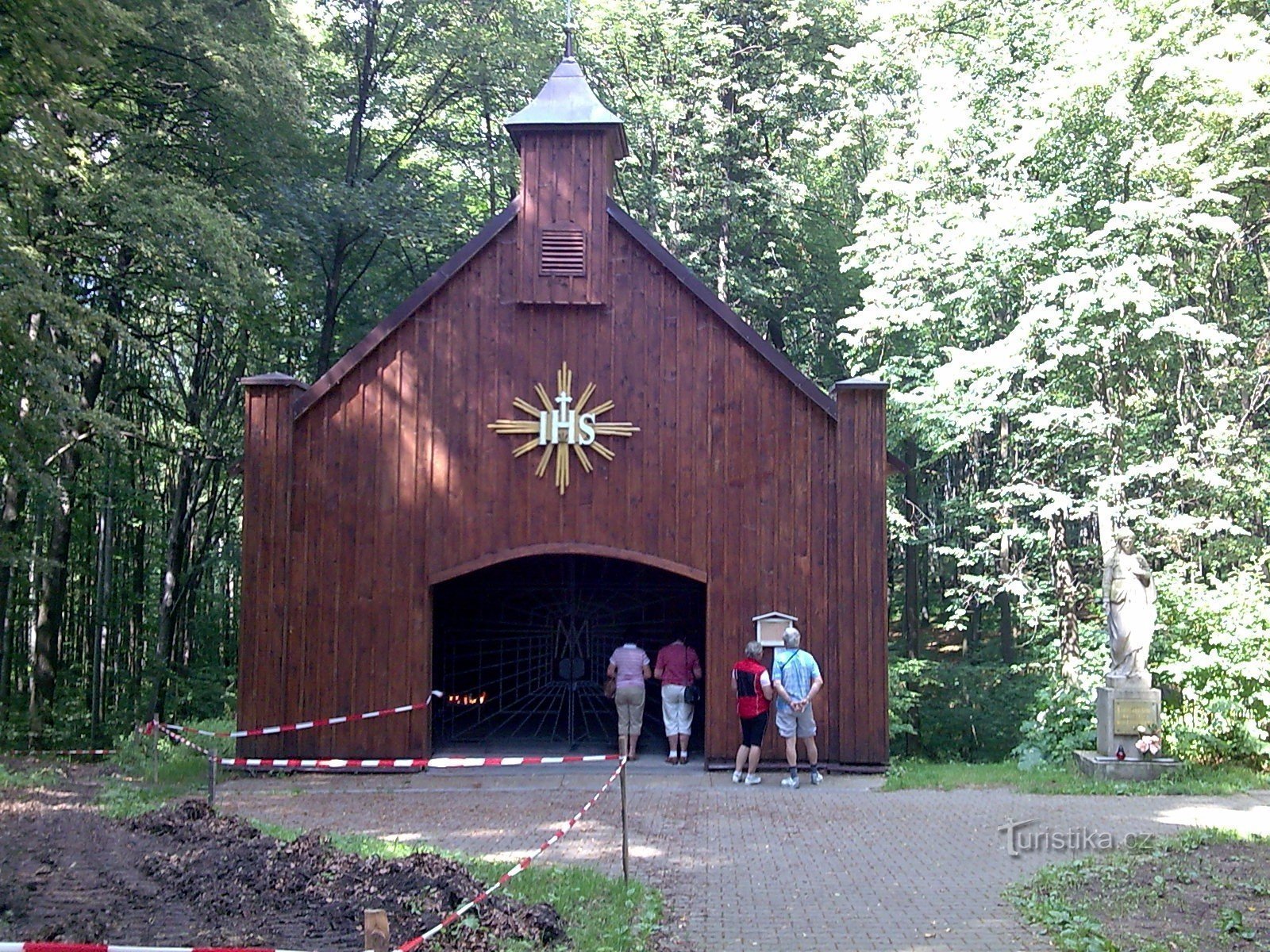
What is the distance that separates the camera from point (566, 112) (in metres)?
14.3

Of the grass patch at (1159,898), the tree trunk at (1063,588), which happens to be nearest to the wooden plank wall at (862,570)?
the grass patch at (1159,898)

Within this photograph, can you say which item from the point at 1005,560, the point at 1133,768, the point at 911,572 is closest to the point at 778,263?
the point at 911,572

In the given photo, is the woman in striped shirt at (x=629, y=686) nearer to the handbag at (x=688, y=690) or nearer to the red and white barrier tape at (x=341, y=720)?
the handbag at (x=688, y=690)

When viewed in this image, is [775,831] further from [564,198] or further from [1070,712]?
[564,198]

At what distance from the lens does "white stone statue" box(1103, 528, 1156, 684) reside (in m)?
12.9

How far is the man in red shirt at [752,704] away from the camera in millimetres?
12602

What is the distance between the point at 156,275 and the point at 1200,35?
15.1 metres

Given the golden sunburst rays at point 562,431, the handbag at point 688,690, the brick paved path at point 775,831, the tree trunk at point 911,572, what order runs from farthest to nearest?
the tree trunk at point 911,572 → the handbag at point 688,690 → the golden sunburst rays at point 562,431 → the brick paved path at point 775,831

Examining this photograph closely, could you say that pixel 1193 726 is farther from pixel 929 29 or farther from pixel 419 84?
pixel 419 84

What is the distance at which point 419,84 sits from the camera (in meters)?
24.4

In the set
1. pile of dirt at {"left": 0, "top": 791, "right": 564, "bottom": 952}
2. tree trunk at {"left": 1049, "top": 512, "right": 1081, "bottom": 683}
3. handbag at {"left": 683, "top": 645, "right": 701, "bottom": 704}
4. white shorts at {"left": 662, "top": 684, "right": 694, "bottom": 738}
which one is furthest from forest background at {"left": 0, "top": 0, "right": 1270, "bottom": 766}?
pile of dirt at {"left": 0, "top": 791, "right": 564, "bottom": 952}

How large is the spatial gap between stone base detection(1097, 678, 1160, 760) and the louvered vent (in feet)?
24.2

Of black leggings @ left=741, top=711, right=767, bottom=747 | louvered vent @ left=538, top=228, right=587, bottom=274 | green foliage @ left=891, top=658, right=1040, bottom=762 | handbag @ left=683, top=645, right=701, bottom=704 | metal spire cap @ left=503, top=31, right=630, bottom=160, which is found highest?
metal spire cap @ left=503, top=31, right=630, bottom=160

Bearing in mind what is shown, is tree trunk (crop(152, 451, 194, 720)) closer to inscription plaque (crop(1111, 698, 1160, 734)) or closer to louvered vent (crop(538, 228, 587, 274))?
louvered vent (crop(538, 228, 587, 274))
